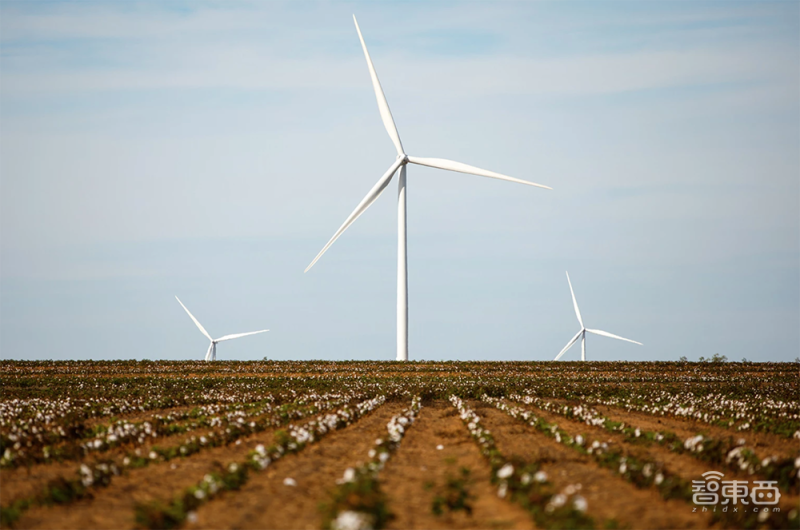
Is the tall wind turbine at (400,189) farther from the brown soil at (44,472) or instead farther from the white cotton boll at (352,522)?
the white cotton boll at (352,522)

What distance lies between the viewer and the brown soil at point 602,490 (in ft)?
38.6

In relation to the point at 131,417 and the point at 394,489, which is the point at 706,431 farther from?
the point at 131,417

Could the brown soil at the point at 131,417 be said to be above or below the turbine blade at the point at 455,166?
below

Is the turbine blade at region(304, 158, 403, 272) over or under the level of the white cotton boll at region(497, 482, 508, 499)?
over

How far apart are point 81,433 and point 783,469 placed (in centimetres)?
1926

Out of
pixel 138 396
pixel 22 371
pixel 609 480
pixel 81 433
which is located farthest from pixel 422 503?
pixel 22 371

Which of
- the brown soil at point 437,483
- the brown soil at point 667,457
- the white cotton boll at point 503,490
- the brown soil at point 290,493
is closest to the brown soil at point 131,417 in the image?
the brown soil at point 290,493

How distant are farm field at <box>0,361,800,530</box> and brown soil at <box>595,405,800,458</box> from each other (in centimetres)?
9

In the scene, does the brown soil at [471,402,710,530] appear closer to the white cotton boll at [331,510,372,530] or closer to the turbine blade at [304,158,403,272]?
the white cotton boll at [331,510,372,530]

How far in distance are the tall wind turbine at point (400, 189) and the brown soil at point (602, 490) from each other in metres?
39.0

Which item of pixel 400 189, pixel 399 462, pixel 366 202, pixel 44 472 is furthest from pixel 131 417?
pixel 400 189

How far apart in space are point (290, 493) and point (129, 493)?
3.32 metres

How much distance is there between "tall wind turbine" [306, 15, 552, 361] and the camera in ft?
197

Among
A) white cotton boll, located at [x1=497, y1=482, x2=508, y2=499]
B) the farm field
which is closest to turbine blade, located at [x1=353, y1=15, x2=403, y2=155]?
the farm field
